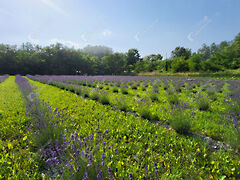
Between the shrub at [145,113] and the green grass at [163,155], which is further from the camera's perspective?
the shrub at [145,113]

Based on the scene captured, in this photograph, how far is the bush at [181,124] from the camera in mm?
2672

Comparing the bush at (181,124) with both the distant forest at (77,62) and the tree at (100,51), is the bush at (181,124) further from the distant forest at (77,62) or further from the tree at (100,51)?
the tree at (100,51)

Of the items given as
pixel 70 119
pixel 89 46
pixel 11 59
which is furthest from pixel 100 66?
pixel 70 119

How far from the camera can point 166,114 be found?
3.56 meters

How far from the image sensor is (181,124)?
2.69 meters

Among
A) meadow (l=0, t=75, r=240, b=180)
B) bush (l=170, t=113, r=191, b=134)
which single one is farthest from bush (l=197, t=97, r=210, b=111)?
bush (l=170, t=113, r=191, b=134)

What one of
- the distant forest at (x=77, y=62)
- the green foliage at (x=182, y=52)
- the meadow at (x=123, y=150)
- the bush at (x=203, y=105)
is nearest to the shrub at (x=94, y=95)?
the meadow at (x=123, y=150)

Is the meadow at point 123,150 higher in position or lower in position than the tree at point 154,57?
lower

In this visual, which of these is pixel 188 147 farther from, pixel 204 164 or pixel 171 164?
pixel 171 164

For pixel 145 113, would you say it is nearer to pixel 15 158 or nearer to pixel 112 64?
pixel 15 158

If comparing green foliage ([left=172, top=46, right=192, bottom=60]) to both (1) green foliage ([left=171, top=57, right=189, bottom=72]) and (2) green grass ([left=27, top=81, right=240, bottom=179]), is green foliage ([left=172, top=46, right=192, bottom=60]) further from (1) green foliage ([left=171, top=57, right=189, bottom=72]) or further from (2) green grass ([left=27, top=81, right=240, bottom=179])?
(2) green grass ([left=27, top=81, right=240, bottom=179])

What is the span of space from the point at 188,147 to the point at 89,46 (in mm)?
81271

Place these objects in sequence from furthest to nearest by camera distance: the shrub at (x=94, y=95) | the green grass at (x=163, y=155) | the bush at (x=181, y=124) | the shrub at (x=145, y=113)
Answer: the shrub at (x=94, y=95) < the shrub at (x=145, y=113) < the bush at (x=181, y=124) < the green grass at (x=163, y=155)

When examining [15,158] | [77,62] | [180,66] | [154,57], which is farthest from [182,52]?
[15,158]
